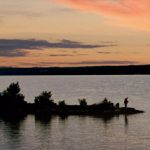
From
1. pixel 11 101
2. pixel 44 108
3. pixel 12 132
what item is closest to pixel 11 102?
pixel 11 101

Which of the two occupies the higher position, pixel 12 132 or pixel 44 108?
pixel 44 108

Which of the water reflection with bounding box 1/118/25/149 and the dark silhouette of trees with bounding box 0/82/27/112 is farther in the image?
the dark silhouette of trees with bounding box 0/82/27/112

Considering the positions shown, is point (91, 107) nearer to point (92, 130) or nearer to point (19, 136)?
point (92, 130)

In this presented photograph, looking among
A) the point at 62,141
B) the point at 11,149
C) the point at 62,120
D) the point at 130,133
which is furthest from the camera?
the point at 62,120

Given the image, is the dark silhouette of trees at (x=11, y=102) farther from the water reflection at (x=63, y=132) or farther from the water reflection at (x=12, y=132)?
the water reflection at (x=12, y=132)

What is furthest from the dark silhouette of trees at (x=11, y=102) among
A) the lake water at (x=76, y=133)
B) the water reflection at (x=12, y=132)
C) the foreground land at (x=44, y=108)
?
the water reflection at (x=12, y=132)

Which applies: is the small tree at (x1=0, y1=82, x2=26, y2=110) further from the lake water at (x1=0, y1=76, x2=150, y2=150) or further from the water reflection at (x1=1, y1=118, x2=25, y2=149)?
the water reflection at (x1=1, y1=118, x2=25, y2=149)

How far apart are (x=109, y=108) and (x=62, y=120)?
35.2 ft

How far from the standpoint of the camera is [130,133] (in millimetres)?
58469

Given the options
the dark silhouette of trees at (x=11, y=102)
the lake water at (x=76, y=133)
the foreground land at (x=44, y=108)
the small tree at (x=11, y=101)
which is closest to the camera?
the lake water at (x=76, y=133)

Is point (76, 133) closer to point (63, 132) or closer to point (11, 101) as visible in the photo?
point (63, 132)

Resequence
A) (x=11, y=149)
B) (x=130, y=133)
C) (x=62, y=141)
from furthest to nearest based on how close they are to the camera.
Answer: (x=130, y=133) < (x=62, y=141) < (x=11, y=149)

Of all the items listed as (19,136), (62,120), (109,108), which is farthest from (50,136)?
(109,108)

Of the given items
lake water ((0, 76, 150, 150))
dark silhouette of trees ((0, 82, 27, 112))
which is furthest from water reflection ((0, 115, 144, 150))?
dark silhouette of trees ((0, 82, 27, 112))
